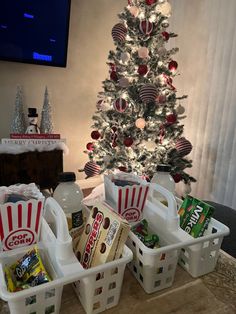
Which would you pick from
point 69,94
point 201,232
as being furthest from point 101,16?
point 201,232

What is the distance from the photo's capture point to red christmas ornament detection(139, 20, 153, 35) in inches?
75.6

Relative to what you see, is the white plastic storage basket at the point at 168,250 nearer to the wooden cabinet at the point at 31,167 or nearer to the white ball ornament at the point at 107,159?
the white ball ornament at the point at 107,159

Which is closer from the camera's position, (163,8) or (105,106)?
(163,8)

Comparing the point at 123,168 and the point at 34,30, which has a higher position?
the point at 34,30

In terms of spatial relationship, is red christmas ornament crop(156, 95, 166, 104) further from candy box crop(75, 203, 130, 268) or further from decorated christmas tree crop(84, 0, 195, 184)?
candy box crop(75, 203, 130, 268)

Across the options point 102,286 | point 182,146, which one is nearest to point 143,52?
point 182,146

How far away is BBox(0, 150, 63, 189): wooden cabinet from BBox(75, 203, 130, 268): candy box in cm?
153

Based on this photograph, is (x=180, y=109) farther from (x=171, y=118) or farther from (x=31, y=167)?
(x=31, y=167)

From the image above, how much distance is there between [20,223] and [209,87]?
225 centimetres

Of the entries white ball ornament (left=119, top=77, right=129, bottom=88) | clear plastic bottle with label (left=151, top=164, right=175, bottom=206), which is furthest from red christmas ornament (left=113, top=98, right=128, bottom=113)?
clear plastic bottle with label (left=151, top=164, right=175, bottom=206)

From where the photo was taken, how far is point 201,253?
2.23ft

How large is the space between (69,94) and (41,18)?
0.73 metres

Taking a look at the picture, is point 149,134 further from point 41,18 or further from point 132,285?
point 132,285

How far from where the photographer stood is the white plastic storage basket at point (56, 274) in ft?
1.55
